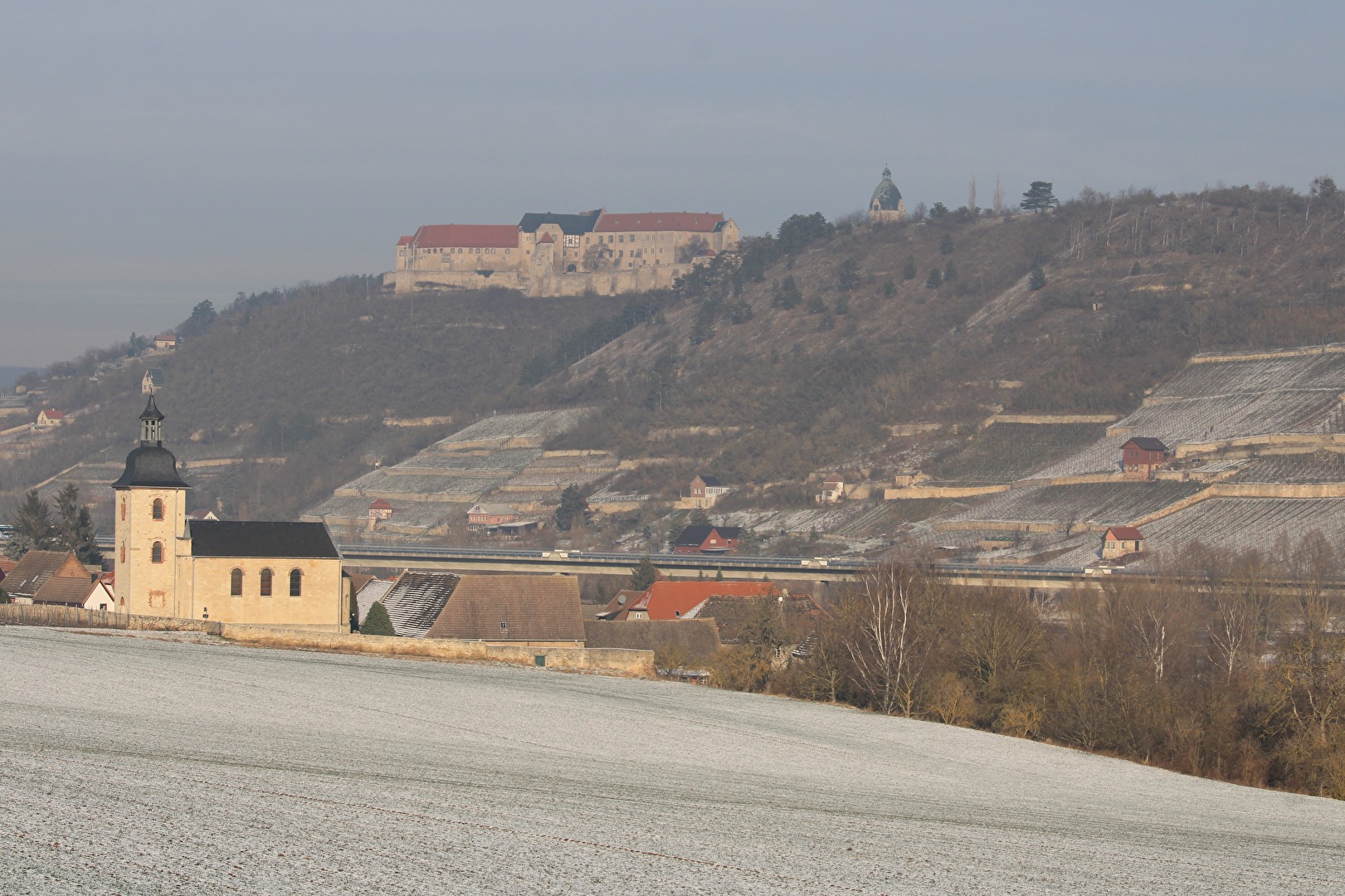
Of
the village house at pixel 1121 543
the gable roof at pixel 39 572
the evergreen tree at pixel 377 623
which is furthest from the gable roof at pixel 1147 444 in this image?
the gable roof at pixel 39 572

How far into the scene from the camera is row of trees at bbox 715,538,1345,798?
112 ft

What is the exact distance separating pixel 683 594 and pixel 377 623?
24.1m

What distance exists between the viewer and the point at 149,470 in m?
57.5

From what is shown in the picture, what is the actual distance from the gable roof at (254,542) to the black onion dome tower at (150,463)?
5.37 feet

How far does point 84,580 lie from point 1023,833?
4576 centimetres

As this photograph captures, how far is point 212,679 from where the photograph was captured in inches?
1291

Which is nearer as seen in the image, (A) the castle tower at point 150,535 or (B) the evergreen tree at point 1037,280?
(A) the castle tower at point 150,535

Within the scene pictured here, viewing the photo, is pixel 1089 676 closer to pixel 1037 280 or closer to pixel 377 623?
pixel 377 623

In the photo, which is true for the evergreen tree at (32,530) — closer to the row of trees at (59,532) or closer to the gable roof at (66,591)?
the row of trees at (59,532)

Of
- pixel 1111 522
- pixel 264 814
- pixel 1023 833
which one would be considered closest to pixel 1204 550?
pixel 1111 522

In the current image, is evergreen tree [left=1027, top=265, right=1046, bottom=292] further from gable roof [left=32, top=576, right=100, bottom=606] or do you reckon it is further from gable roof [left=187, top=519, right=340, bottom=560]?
gable roof [left=32, top=576, right=100, bottom=606]

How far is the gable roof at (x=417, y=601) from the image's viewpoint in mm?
55719

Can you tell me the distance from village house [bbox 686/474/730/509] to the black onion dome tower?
3794 inches

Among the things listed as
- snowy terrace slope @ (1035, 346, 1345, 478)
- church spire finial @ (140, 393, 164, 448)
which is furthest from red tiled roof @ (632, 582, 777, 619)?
snowy terrace slope @ (1035, 346, 1345, 478)
